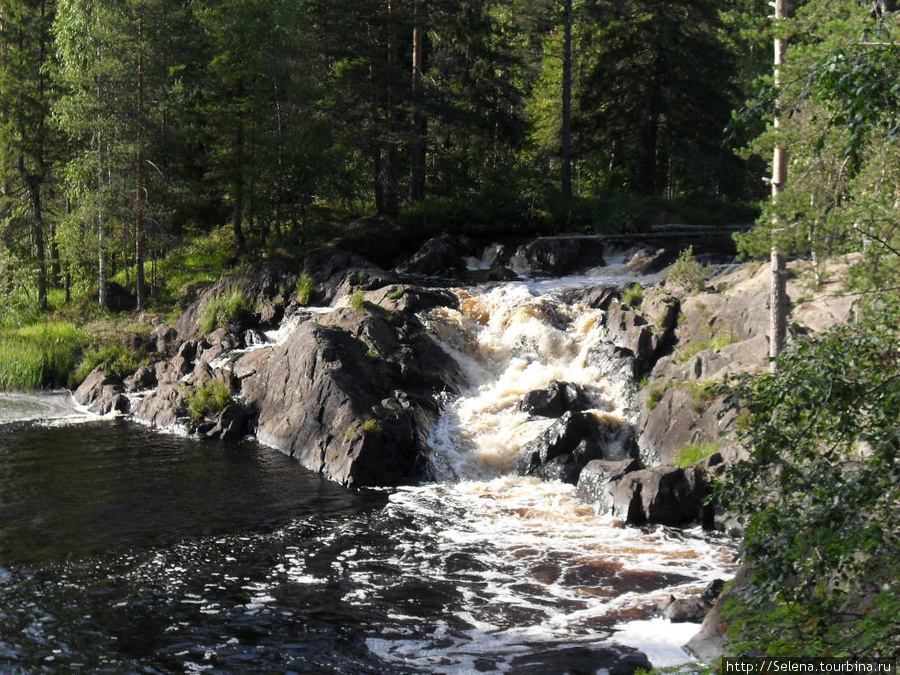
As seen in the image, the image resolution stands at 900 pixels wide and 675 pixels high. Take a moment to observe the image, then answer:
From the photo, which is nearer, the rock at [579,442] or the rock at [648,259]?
the rock at [579,442]

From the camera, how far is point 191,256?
32.7m

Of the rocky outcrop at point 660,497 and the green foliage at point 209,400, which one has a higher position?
the green foliage at point 209,400

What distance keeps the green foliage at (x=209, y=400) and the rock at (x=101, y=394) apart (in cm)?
285

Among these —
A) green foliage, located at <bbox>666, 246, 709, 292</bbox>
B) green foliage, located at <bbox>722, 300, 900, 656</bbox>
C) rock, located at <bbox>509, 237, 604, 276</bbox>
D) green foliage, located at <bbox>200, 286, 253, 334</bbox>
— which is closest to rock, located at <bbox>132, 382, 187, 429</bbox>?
green foliage, located at <bbox>200, 286, 253, 334</bbox>

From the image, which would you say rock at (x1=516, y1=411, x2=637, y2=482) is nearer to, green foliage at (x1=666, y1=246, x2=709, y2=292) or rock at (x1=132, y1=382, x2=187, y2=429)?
green foliage at (x1=666, y1=246, x2=709, y2=292)

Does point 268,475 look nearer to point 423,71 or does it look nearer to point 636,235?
point 636,235

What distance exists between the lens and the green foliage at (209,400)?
20.5 m

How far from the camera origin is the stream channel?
9484 millimetres

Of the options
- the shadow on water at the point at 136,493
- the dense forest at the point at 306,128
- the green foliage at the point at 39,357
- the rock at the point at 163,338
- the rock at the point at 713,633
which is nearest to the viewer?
the rock at the point at 713,633

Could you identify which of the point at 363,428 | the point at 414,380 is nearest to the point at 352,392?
the point at 363,428

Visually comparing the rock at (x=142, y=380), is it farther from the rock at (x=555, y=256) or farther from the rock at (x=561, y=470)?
the rock at (x=561, y=470)

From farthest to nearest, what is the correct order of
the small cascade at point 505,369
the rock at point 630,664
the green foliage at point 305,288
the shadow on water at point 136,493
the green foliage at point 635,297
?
the green foliage at point 305,288, the green foliage at point 635,297, the small cascade at point 505,369, the shadow on water at point 136,493, the rock at point 630,664

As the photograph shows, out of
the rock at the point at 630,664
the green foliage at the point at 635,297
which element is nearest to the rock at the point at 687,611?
the rock at the point at 630,664

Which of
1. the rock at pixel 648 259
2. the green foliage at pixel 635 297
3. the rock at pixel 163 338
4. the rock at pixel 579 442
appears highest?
the rock at pixel 648 259
